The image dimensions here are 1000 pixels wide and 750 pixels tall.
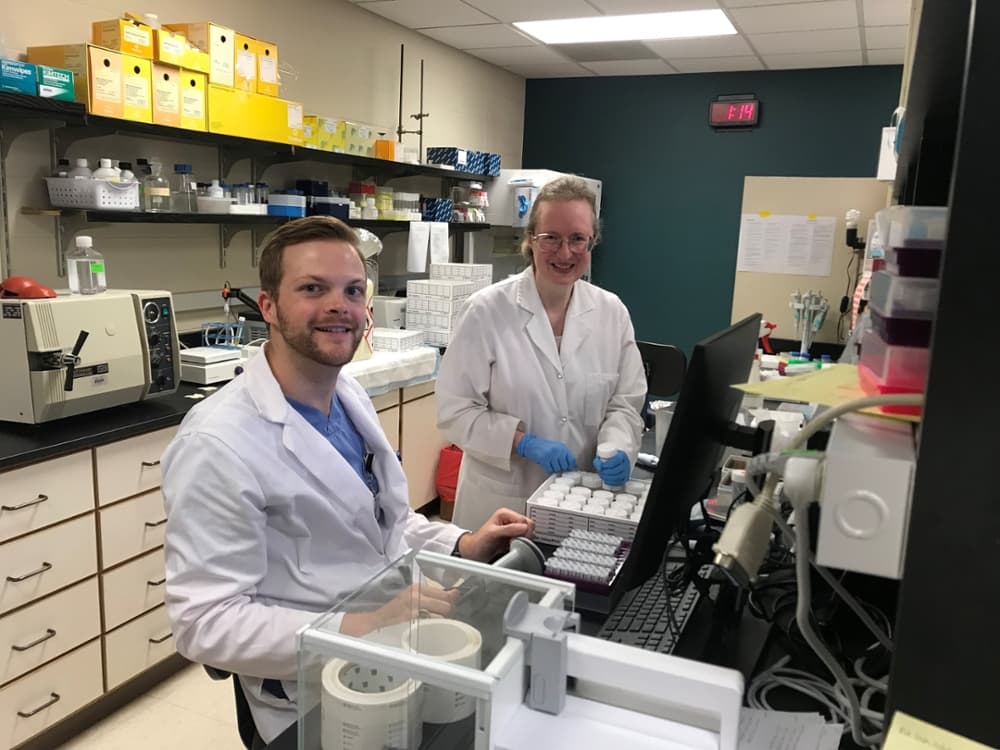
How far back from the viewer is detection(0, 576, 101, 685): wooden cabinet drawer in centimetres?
207

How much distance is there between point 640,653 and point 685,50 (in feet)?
15.6

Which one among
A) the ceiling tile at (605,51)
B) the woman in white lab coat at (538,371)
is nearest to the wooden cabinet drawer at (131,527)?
the woman in white lab coat at (538,371)

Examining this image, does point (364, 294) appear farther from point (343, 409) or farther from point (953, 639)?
Result: point (953, 639)

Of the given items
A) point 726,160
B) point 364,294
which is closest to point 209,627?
point 364,294

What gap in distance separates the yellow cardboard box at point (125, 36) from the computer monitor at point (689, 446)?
234 cm

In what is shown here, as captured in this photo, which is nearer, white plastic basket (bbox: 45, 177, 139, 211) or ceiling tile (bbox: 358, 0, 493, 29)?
white plastic basket (bbox: 45, 177, 139, 211)

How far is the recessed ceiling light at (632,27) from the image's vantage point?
13.5ft

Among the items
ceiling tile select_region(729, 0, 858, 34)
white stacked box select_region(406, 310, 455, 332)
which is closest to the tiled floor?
white stacked box select_region(406, 310, 455, 332)

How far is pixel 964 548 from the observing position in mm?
529

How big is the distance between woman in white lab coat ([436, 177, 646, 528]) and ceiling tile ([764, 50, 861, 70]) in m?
3.47

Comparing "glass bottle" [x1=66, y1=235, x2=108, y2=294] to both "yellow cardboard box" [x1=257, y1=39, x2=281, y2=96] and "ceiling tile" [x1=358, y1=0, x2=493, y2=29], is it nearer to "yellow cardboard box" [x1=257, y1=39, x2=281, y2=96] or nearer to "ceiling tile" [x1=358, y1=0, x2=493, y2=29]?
"yellow cardboard box" [x1=257, y1=39, x2=281, y2=96]

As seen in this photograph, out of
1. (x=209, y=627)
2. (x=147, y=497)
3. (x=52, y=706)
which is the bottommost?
(x=52, y=706)

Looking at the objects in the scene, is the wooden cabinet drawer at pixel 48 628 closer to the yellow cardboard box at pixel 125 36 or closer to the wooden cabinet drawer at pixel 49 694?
the wooden cabinet drawer at pixel 49 694

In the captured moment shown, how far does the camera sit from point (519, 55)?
5203 millimetres
